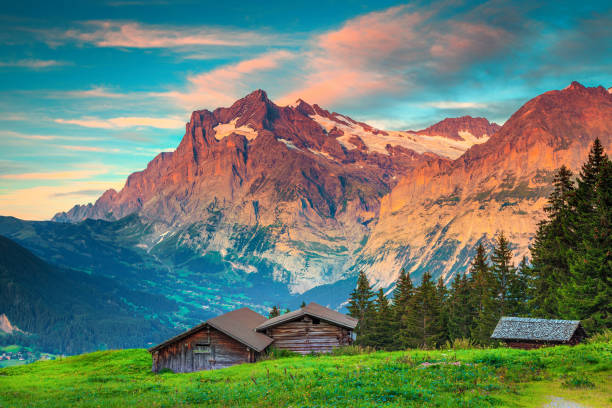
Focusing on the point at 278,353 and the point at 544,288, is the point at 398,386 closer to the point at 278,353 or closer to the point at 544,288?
the point at 278,353

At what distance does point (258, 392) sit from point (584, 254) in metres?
42.4

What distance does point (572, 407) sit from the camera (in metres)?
18.9

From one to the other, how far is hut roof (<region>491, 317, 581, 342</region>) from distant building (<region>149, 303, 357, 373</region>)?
16.8 metres

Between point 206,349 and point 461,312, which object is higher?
point 461,312

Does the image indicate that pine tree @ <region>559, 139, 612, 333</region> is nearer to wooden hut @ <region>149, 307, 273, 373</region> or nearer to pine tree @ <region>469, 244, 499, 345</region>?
pine tree @ <region>469, 244, 499, 345</region>

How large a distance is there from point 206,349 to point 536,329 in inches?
1115

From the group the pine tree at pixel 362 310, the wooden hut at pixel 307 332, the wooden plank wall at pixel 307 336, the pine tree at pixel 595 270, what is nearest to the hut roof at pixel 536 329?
the pine tree at pixel 595 270

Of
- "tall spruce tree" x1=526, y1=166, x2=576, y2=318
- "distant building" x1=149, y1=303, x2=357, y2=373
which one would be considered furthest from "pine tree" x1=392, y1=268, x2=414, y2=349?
"distant building" x1=149, y1=303, x2=357, y2=373

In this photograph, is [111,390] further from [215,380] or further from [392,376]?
[392,376]

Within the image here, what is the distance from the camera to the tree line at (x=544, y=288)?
49.8 m

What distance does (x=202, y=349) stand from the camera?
48.5 meters

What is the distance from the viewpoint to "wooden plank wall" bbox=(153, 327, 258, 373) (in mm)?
47750

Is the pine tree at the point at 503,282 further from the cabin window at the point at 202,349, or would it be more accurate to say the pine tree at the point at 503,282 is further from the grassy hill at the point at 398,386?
the grassy hill at the point at 398,386

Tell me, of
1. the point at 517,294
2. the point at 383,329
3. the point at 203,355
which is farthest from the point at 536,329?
the point at 383,329
